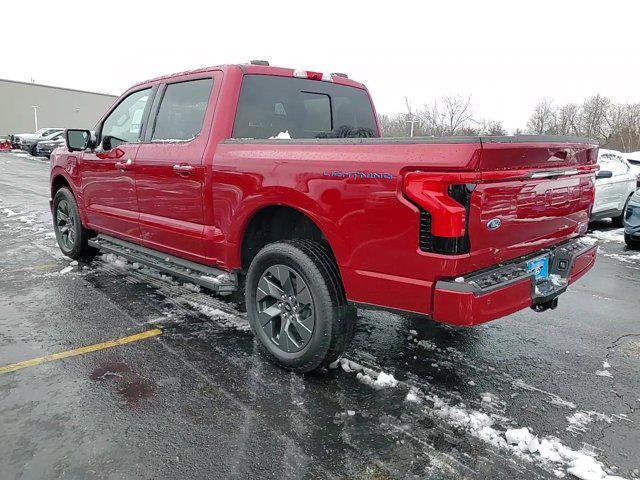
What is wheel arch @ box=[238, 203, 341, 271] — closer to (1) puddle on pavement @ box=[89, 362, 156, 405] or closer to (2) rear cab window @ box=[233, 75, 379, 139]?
(2) rear cab window @ box=[233, 75, 379, 139]

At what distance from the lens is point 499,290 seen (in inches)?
102

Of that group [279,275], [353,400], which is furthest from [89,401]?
[353,400]

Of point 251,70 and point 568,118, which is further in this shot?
point 568,118

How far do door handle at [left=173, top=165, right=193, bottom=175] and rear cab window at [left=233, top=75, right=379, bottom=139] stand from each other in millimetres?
457

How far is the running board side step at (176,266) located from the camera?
3.69 meters

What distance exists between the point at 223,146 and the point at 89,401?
191 cm

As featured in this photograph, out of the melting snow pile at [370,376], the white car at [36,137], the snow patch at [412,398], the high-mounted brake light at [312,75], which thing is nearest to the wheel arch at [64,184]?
the high-mounted brake light at [312,75]

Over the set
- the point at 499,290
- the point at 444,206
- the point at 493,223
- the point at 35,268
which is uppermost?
the point at 444,206

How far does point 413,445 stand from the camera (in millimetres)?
2527

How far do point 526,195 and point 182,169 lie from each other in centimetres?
253

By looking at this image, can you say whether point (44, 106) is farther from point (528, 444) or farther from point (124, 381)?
point (528, 444)

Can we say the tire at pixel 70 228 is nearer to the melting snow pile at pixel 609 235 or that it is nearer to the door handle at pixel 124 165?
the door handle at pixel 124 165

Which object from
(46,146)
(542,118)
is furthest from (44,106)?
(542,118)

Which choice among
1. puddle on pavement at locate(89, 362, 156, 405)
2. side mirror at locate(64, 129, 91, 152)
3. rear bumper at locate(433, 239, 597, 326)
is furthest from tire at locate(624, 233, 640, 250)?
side mirror at locate(64, 129, 91, 152)
